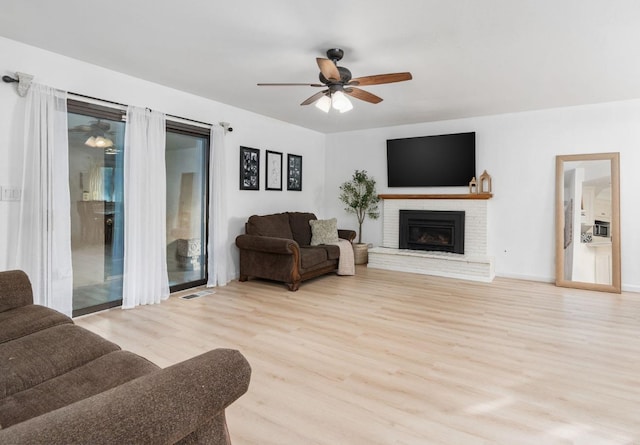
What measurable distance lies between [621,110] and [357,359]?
4.88m

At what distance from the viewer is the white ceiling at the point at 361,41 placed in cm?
255

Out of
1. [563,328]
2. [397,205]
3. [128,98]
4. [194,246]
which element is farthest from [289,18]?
[397,205]

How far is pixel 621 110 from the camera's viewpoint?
4762mm

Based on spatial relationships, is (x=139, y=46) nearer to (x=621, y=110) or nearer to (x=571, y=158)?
(x=571, y=158)

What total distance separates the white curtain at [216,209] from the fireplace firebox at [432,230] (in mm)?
3146

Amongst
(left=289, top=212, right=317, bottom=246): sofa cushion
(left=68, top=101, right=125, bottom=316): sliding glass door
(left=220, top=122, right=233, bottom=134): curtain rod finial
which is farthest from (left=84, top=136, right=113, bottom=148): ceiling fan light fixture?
(left=289, top=212, right=317, bottom=246): sofa cushion

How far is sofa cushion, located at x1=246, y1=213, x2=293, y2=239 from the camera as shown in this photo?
5168 mm

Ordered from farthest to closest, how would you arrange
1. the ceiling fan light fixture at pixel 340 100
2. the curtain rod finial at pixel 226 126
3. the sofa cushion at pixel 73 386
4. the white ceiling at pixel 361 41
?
1. the curtain rod finial at pixel 226 126
2. the ceiling fan light fixture at pixel 340 100
3. the white ceiling at pixel 361 41
4. the sofa cushion at pixel 73 386

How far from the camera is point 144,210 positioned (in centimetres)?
399

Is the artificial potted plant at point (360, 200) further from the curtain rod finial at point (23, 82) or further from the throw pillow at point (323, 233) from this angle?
the curtain rod finial at point (23, 82)

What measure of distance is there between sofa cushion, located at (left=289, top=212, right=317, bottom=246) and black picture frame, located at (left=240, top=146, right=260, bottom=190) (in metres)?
0.76

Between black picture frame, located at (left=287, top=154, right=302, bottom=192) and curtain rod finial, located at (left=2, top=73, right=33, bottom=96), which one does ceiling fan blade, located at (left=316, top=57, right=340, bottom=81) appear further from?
black picture frame, located at (left=287, top=154, right=302, bottom=192)

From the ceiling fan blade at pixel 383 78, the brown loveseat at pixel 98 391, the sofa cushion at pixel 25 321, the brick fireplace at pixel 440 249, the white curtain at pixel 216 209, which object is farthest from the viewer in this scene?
the brick fireplace at pixel 440 249

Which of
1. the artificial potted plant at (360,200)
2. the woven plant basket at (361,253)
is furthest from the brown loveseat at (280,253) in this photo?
the artificial potted plant at (360,200)
